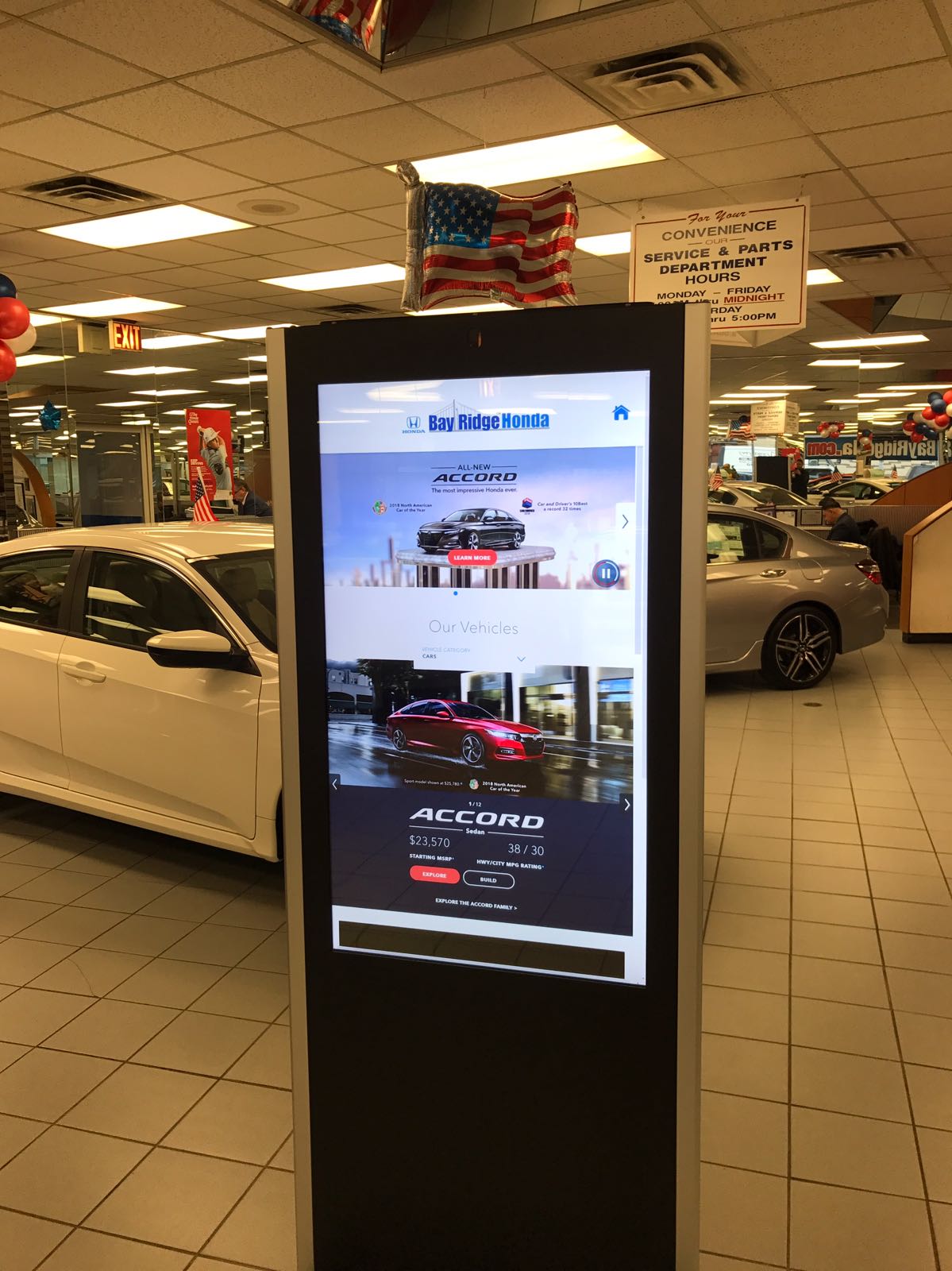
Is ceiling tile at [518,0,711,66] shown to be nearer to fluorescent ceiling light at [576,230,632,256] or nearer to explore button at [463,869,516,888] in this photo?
fluorescent ceiling light at [576,230,632,256]

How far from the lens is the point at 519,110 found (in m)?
5.33

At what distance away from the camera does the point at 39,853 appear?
177 inches

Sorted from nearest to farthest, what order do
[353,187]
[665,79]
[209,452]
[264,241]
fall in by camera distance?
[665,79], [353,187], [264,241], [209,452]

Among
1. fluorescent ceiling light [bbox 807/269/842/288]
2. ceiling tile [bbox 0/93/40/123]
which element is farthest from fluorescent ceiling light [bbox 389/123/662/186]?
fluorescent ceiling light [bbox 807/269/842/288]

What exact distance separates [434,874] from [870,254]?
8.68 metres

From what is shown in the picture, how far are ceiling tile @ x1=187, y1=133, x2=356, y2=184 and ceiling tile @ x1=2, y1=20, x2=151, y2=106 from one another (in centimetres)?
91

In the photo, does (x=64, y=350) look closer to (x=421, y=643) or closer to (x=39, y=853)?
(x=39, y=853)

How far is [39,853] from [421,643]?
3394 mm

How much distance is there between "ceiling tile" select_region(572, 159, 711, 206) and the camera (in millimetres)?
6422

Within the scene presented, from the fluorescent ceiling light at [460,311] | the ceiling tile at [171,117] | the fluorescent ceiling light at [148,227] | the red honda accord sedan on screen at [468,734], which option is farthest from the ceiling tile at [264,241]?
the red honda accord sedan on screen at [468,734]

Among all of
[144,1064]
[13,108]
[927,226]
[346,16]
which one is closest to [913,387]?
[927,226]

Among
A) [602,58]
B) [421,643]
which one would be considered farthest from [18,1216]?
[602,58]

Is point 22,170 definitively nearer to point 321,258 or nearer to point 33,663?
point 321,258

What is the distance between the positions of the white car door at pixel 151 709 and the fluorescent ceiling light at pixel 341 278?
582 cm
